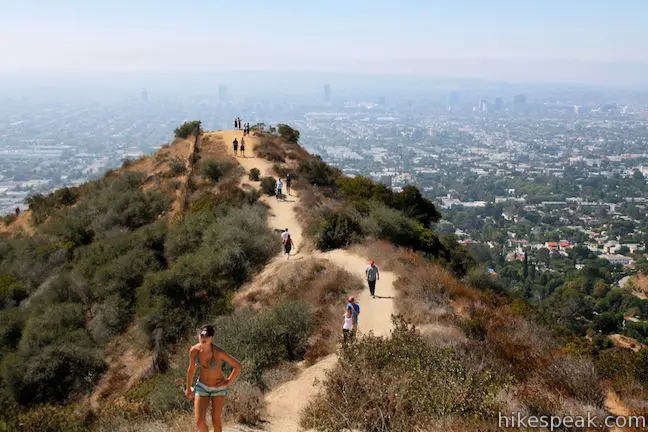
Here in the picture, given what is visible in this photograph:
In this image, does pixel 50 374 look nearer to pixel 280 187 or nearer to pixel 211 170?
pixel 280 187

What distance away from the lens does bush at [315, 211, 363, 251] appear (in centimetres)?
1611

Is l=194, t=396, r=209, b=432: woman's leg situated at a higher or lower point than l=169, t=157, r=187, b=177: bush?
higher

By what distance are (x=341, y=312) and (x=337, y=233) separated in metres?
5.20

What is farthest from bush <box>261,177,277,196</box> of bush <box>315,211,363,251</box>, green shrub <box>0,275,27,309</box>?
green shrub <box>0,275,27,309</box>

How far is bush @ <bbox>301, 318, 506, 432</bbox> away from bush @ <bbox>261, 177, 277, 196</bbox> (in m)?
15.0

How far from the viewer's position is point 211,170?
23.9 meters

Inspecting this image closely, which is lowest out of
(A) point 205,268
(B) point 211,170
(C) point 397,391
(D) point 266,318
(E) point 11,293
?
(E) point 11,293

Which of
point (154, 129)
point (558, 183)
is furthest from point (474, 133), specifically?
point (154, 129)

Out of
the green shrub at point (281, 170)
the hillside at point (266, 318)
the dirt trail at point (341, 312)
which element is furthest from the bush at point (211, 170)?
the dirt trail at point (341, 312)

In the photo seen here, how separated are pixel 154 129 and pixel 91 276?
130642 mm

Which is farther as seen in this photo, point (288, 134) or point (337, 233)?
point (288, 134)

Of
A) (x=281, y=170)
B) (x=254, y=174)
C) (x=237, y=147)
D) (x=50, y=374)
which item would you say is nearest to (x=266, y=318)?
(x=50, y=374)

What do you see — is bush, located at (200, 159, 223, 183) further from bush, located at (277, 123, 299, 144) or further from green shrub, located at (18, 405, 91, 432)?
green shrub, located at (18, 405, 91, 432)

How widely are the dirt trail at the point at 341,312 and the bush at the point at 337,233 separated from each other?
508mm
